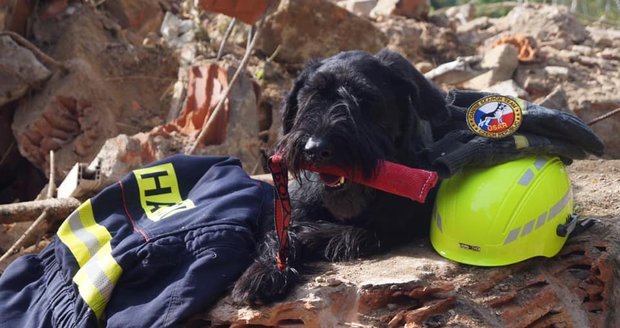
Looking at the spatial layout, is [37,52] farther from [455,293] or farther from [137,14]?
[455,293]

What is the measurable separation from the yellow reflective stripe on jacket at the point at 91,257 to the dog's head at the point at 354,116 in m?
0.81

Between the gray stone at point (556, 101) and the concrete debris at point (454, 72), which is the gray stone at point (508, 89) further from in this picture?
the gray stone at point (556, 101)

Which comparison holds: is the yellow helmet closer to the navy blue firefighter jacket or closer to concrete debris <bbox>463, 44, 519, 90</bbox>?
the navy blue firefighter jacket

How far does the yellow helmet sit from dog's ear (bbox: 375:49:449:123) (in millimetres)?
339

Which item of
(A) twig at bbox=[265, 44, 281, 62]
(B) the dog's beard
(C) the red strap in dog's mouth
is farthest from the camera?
(A) twig at bbox=[265, 44, 281, 62]

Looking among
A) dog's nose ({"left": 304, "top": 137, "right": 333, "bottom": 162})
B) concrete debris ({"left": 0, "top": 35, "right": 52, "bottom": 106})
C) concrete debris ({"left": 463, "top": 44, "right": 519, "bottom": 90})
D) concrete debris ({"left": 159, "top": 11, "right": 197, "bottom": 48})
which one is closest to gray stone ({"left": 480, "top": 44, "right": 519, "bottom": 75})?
concrete debris ({"left": 463, "top": 44, "right": 519, "bottom": 90})

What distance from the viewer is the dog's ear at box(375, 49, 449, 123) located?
3.24 m

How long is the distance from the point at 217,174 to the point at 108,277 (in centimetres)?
80

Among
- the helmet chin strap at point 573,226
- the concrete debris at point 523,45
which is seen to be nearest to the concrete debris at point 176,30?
the concrete debris at point 523,45

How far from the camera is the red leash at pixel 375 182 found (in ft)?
9.60

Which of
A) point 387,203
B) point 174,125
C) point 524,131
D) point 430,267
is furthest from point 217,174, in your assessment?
point 174,125

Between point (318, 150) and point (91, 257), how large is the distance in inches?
43.1

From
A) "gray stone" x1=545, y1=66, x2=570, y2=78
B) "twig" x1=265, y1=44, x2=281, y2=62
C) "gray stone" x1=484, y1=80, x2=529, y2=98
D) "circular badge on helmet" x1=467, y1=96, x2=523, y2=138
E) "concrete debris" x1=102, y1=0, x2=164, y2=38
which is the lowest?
"gray stone" x1=545, y1=66, x2=570, y2=78

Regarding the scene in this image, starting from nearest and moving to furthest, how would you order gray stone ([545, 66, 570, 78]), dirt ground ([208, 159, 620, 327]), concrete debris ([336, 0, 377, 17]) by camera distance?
dirt ground ([208, 159, 620, 327])
gray stone ([545, 66, 570, 78])
concrete debris ([336, 0, 377, 17])
